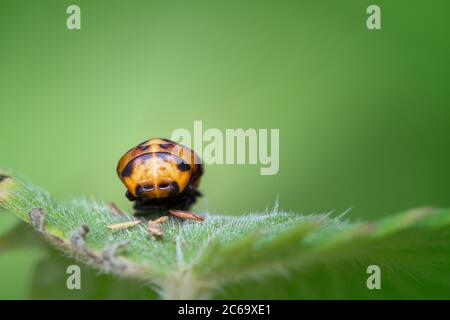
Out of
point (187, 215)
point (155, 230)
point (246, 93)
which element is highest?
point (246, 93)

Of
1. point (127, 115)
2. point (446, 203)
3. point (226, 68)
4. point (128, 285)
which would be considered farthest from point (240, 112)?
point (128, 285)

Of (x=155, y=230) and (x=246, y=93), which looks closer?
(x=155, y=230)

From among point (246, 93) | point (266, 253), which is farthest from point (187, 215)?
point (246, 93)

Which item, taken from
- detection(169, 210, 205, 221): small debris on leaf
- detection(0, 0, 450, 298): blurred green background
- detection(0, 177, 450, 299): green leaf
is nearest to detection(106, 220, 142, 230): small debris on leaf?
detection(0, 177, 450, 299): green leaf

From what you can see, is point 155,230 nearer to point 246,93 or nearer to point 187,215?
point 187,215

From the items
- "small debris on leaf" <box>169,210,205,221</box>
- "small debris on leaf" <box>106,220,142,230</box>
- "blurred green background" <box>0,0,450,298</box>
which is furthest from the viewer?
"blurred green background" <box>0,0,450,298</box>

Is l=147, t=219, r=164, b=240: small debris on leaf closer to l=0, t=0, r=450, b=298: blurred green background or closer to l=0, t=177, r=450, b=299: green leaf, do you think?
l=0, t=177, r=450, b=299: green leaf

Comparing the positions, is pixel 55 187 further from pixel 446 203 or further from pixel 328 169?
pixel 446 203
